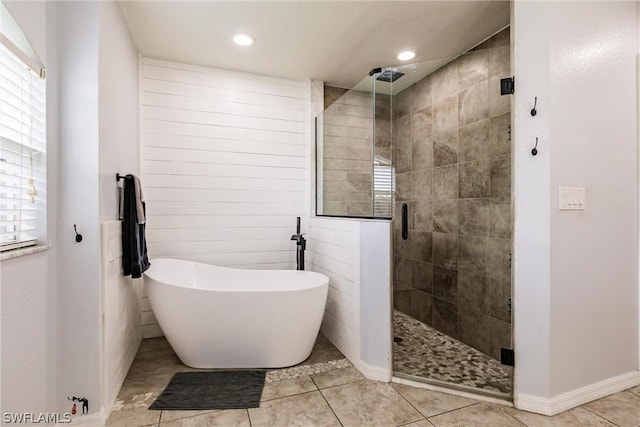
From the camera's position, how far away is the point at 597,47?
186 centimetres

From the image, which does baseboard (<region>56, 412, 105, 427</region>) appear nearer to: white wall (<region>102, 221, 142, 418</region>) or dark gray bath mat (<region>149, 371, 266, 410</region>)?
white wall (<region>102, 221, 142, 418</region>)

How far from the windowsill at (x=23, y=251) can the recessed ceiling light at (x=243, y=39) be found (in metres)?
1.84

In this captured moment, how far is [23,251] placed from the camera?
1.24 meters

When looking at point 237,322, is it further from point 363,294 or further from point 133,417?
point 363,294

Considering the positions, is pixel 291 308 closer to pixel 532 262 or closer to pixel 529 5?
pixel 532 262

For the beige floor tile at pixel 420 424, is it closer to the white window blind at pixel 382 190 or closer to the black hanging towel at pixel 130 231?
the white window blind at pixel 382 190

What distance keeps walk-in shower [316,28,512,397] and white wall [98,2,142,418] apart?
5.34 ft

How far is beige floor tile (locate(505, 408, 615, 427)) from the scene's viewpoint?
1646 millimetres

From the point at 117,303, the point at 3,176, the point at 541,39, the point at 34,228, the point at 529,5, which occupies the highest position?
the point at 529,5

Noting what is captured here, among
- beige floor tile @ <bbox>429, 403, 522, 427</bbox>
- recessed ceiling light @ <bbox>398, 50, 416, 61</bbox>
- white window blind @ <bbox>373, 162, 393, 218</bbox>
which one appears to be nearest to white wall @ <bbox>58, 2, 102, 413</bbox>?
white window blind @ <bbox>373, 162, 393, 218</bbox>

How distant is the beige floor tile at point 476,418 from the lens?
1.64 metres

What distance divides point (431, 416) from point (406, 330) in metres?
1.12

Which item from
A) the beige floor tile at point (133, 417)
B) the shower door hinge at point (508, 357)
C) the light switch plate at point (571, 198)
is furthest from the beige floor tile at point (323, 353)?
the light switch plate at point (571, 198)

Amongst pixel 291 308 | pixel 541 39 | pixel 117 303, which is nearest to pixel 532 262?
pixel 541 39
